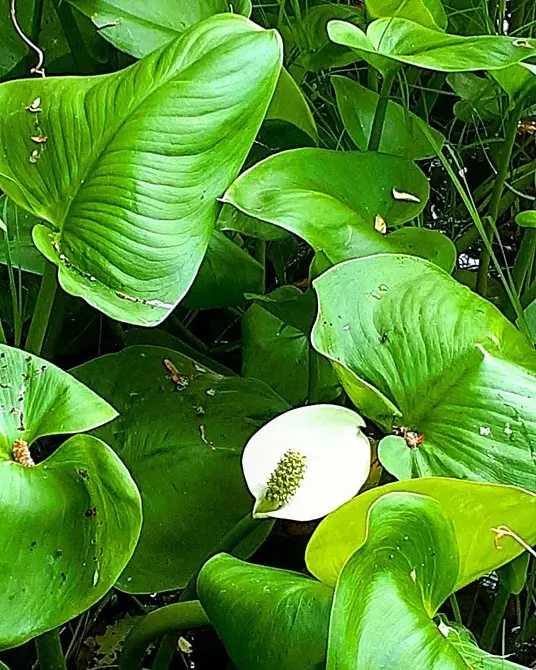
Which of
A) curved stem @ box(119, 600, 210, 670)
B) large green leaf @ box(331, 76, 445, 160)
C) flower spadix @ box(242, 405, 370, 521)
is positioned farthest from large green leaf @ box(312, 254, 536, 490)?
large green leaf @ box(331, 76, 445, 160)

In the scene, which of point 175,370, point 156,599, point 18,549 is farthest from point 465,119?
point 18,549

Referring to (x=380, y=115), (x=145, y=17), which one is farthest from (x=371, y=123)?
(x=145, y=17)

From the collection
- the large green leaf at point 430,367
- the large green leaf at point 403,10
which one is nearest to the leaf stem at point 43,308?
the large green leaf at point 430,367

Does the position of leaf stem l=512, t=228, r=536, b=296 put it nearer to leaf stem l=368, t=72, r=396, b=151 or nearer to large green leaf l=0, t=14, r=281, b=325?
leaf stem l=368, t=72, r=396, b=151

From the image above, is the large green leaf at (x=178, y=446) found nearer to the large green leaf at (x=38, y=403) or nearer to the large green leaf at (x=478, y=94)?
the large green leaf at (x=38, y=403)

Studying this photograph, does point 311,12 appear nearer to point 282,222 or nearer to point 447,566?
point 282,222
